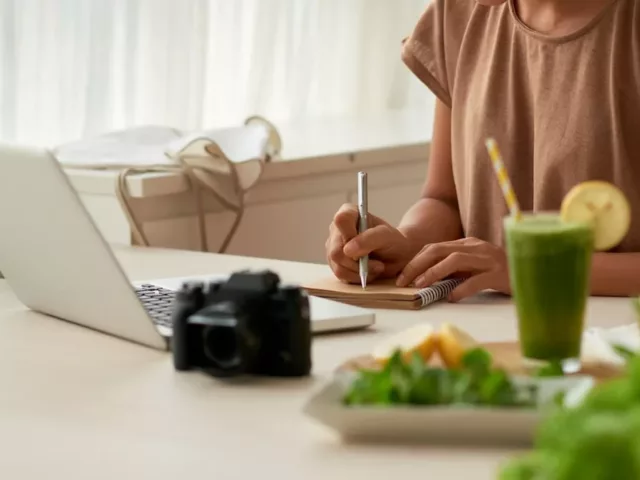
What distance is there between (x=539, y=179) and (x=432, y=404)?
89cm

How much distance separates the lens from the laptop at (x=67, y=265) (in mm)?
1189

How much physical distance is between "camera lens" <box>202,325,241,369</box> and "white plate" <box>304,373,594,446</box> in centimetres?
17

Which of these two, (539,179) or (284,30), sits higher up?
(284,30)

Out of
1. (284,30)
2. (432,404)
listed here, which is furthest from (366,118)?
(432,404)

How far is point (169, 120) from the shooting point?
8.30ft

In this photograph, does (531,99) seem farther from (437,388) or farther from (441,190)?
(437,388)

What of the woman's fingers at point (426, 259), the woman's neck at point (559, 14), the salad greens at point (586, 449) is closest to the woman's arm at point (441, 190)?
the woman's neck at point (559, 14)

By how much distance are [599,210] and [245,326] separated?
12.4 inches

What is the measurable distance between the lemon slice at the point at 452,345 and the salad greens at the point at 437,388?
91 millimetres

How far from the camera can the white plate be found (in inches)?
34.6

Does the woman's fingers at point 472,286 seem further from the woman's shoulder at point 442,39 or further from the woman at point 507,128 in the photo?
the woman's shoulder at point 442,39

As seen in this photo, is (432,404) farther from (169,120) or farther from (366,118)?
(366,118)

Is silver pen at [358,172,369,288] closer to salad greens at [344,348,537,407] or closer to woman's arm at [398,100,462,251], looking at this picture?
woman's arm at [398,100,462,251]

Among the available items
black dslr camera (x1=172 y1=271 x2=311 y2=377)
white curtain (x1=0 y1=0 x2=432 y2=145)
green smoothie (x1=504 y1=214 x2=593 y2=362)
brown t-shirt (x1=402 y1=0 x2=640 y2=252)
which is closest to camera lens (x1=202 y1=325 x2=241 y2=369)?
black dslr camera (x1=172 y1=271 x2=311 y2=377)
